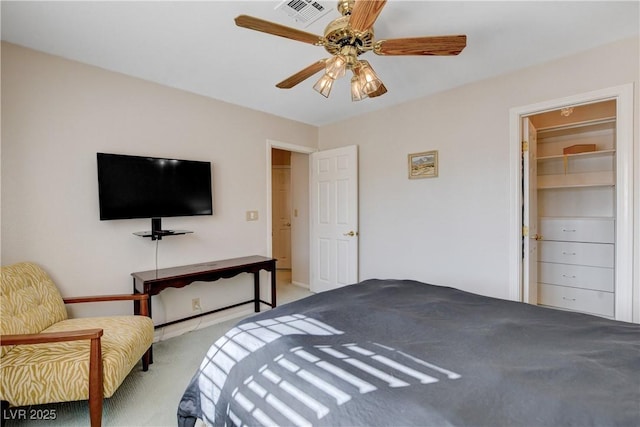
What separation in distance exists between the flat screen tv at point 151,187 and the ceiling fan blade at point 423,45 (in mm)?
2064

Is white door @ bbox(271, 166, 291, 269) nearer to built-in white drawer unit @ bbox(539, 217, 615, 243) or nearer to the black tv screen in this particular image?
the black tv screen

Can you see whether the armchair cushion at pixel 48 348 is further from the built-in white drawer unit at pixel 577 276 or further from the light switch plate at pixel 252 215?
the built-in white drawer unit at pixel 577 276

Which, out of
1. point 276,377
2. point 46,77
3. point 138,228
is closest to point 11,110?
point 46,77

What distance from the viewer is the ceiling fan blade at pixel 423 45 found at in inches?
61.8

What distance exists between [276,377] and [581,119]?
14.4 feet

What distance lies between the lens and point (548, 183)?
3629 mm

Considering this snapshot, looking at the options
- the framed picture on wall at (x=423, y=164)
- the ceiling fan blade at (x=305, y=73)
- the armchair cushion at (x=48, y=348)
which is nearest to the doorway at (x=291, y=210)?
the framed picture on wall at (x=423, y=164)

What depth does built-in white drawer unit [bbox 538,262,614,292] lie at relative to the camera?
3.18 m

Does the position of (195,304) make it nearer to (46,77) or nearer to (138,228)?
(138,228)

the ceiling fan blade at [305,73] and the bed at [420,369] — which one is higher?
the ceiling fan blade at [305,73]

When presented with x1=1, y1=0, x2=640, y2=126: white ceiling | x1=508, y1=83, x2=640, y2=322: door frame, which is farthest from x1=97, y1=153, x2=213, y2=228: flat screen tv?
x1=508, y1=83, x2=640, y2=322: door frame

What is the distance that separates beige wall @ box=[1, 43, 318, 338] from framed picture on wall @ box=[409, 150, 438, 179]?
1.91m

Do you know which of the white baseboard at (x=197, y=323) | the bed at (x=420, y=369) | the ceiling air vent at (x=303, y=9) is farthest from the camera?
the white baseboard at (x=197, y=323)

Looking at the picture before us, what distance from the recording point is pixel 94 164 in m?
2.43
